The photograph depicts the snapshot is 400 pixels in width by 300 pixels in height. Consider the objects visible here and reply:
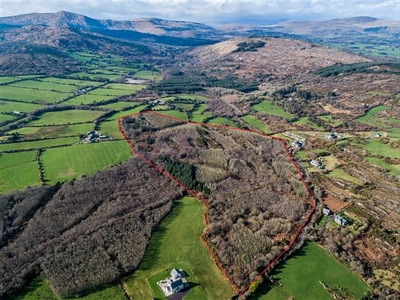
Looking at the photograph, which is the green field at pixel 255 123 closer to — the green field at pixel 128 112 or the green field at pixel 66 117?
the green field at pixel 128 112

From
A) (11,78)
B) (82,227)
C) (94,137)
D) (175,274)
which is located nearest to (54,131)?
(94,137)

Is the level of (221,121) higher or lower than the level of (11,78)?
lower

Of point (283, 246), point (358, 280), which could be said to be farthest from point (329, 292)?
point (283, 246)

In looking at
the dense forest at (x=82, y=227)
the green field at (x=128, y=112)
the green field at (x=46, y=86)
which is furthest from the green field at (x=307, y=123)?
the green field at (x=46, y=86)

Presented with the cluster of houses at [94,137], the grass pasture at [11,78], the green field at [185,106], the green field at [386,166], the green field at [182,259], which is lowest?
the green field at [185,106]

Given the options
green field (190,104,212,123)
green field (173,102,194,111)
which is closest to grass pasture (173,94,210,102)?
green field (173,102,194,111)

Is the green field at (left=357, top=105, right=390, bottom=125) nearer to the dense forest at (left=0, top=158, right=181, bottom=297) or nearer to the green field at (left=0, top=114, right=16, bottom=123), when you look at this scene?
the dense forest at (left=0, top=158, right=181, bottom=297)

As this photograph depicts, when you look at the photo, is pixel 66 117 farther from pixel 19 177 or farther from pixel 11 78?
pixel 11 78
